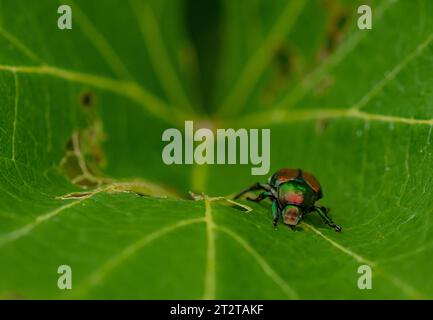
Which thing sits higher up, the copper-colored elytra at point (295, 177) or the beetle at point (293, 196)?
the copper-colored elytra at point (295, 177)

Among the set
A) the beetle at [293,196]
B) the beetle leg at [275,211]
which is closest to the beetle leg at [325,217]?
the beetle at [293,196]

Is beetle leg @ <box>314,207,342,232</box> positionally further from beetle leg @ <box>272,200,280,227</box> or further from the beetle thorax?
beetle leg @ <box>272,200,280,227</box>

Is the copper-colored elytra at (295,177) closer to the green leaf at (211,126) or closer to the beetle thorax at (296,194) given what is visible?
the beetle thorax at (296,194)

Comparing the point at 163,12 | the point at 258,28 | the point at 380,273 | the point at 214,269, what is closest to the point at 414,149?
the point at 380,273

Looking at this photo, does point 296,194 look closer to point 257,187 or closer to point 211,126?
point 257,187

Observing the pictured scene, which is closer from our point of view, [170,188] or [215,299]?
[215,299]

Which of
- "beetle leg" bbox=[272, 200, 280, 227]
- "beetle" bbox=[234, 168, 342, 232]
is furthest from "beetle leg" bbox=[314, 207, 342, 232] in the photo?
"beetle leg" bbox=[272, 200, 280, 227]

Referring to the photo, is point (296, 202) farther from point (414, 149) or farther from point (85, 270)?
point (85, 270)
